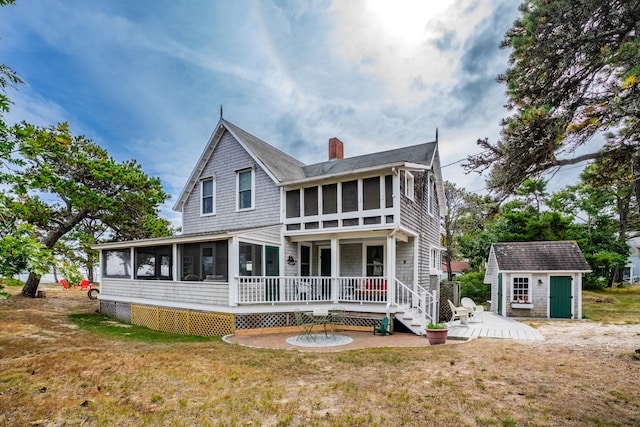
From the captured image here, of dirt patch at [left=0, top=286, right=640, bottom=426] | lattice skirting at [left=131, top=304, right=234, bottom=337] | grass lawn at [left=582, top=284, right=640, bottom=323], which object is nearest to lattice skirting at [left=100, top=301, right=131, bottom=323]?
lattice skirting at [left=131, top=304, right=234, bottom=337]

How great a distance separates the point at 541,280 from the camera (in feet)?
53.6

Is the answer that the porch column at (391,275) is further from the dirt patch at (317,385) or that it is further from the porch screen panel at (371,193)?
the dirt patch at (317,385)

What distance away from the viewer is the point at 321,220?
12.7 m

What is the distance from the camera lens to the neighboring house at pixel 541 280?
52.2 feet

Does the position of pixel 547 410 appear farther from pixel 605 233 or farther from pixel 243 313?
pixel 605 233

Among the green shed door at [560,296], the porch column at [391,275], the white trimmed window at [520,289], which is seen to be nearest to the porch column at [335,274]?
the porch column at [391,275]

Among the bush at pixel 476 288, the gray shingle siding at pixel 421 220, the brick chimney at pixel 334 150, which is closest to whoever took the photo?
the gray shingle siding at pixel 421 220

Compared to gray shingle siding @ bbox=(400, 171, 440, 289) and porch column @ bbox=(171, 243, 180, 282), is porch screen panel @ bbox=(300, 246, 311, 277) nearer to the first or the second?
gray shingle siding @ bbox=(400, 171, 440, 289)

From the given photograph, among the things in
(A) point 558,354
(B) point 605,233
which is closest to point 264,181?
(A) point 558,354

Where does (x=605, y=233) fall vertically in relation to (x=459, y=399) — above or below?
above

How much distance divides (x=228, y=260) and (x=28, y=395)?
6.32 meters

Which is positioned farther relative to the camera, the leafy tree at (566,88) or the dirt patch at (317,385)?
the leafy tree at (566,88)

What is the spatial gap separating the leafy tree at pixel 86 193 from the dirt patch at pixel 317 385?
8900mm

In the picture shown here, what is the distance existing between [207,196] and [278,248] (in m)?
4.98
